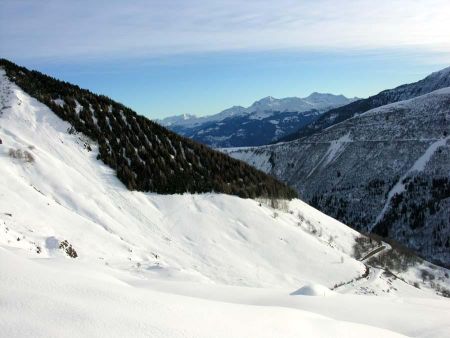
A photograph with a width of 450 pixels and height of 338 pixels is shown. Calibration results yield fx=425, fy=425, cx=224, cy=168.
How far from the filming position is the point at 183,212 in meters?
33.1

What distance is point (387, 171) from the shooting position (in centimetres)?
11562

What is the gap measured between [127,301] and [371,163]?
12288cm

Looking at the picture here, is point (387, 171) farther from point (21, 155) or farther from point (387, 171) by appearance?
A: point (21, 155)

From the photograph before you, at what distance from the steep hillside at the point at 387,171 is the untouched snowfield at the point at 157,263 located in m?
52.6

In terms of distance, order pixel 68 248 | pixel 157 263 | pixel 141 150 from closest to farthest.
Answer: pixel 68 248 → pixel 157 263 → pixel 141 150

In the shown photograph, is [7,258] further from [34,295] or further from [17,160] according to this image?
[17,160]

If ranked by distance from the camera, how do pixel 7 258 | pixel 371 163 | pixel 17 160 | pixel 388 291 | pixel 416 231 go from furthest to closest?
pixel 371 163 < pixel 416 231 < pixel 388 291 < pixel 17 160 < pixel 7 258

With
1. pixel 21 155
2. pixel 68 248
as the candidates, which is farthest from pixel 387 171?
pixel 68 248

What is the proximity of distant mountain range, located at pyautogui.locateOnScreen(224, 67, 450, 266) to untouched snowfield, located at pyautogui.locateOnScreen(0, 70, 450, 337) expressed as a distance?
5230 centimetres

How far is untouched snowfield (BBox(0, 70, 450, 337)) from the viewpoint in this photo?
700 centimetres

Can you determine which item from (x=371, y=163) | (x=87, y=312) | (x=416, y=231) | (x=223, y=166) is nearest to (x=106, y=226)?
(x=223, y=166)

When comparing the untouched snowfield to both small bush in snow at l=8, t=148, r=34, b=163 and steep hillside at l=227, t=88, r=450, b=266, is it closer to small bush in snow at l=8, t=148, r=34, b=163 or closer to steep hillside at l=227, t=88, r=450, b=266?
small bush in snow at l=8, t=148, r=34, b=163

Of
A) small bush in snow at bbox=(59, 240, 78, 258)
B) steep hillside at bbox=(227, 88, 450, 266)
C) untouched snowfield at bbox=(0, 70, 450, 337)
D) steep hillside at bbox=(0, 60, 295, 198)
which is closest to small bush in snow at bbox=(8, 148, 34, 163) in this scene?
untouched snowfield at bbox=(0, 70, 450, 337)

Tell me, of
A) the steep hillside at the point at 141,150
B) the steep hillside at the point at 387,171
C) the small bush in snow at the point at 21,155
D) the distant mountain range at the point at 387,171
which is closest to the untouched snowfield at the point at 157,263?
the small bush in snow at the point at 21,155
